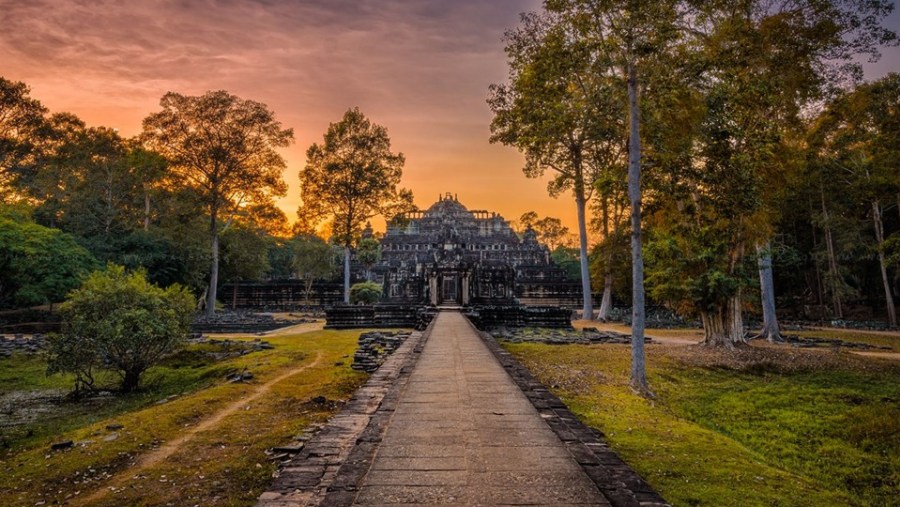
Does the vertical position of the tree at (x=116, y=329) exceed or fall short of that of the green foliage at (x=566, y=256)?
it falls short

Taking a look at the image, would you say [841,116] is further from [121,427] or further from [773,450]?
[121,427]

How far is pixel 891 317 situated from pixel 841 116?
473 inches

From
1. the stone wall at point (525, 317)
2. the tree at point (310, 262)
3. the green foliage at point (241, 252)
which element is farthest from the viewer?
the tree at point (310, 262)

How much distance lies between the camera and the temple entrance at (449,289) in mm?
34875

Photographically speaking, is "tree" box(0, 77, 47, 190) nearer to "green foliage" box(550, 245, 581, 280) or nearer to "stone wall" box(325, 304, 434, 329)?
"stone wall" box(325, 304, 434, 329)

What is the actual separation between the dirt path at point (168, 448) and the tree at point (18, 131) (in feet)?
95.6

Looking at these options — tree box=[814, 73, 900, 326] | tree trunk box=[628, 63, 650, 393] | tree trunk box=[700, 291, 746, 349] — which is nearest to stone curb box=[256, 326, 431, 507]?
tree trunk box=[628, 63, 650, 393]

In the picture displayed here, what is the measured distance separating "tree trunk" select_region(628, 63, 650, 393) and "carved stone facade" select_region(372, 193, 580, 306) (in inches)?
859

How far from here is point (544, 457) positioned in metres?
4.39

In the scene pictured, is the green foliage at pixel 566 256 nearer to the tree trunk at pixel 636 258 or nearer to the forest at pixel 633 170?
the forest at pixel 633 170

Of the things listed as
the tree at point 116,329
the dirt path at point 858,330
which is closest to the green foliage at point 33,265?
the tree at point 116,329

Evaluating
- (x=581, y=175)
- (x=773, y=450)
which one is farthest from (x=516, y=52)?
(x=773, y=450)

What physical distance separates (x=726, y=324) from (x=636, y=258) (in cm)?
856

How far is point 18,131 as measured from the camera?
27859 millimetres
